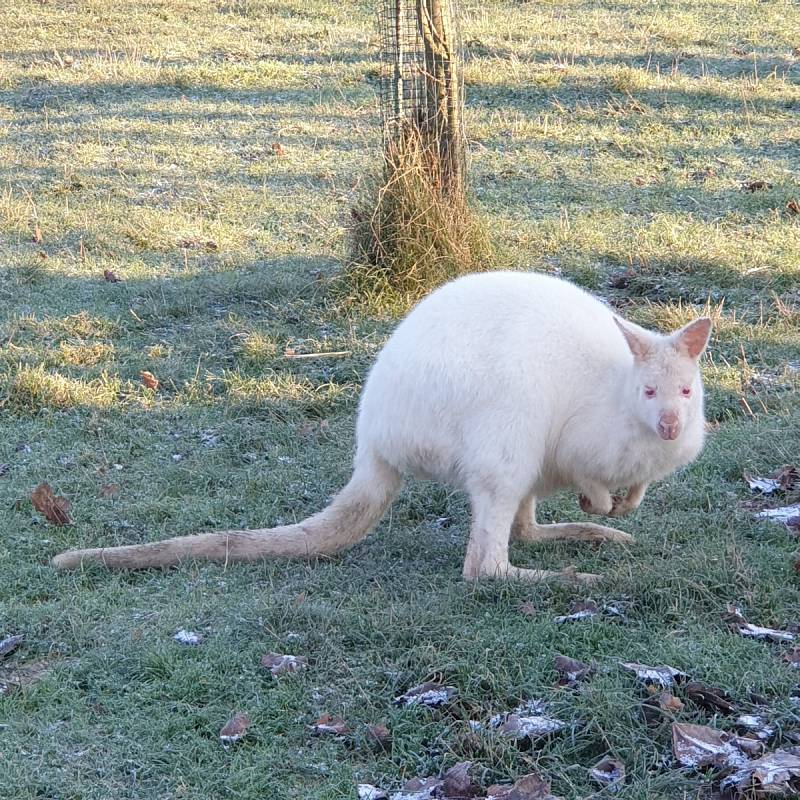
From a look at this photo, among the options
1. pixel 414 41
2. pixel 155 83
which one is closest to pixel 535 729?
pixel 414 41

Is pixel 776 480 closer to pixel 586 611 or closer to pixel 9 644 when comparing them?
pixel 586 611

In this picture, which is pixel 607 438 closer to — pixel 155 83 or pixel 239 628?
pixel 239 628

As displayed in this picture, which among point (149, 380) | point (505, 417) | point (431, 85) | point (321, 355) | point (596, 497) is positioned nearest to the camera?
point (505, 417)

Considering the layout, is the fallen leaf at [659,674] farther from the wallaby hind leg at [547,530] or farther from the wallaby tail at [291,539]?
the wallaby tail at [291,539]

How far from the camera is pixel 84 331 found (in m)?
6.59

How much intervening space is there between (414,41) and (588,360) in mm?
3704

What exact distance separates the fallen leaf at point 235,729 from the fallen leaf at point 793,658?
147 centimetres

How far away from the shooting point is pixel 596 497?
398cm

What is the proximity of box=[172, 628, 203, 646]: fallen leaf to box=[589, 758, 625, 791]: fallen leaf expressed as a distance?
1361 mm


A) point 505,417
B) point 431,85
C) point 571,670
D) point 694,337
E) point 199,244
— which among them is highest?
point 431,85

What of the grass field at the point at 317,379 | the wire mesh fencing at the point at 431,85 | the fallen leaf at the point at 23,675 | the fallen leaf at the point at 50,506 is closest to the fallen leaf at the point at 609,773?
the grass field at the point at 317,379

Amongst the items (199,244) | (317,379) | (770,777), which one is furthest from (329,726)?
(199,244)

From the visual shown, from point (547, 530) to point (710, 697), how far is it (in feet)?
4.76

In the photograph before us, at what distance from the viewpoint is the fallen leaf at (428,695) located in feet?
9.91
